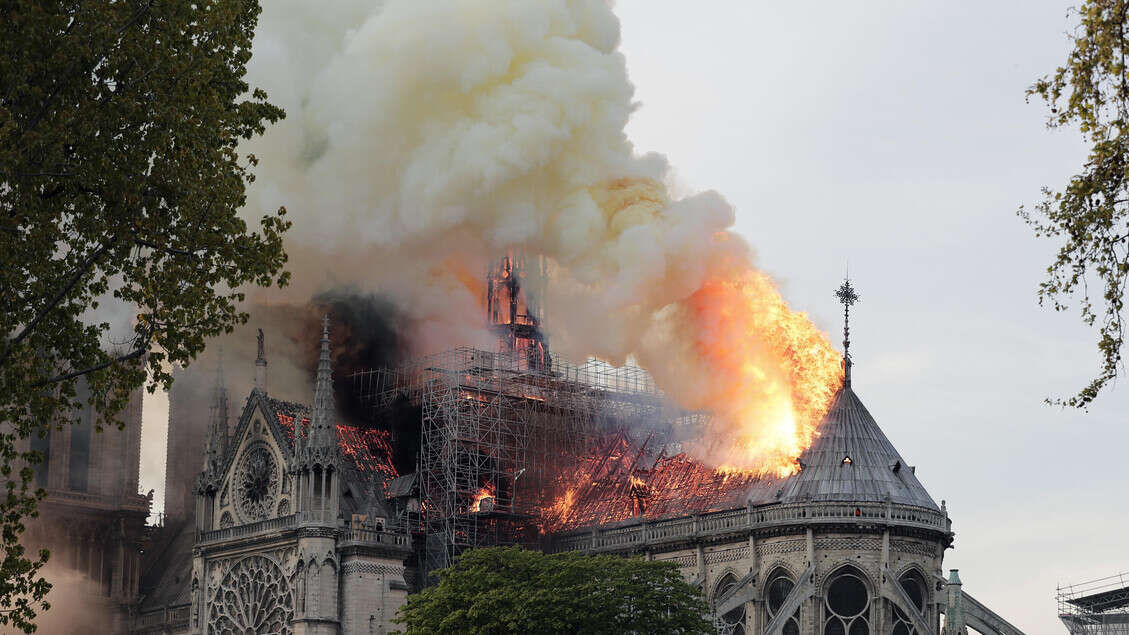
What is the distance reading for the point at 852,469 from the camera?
77750mm

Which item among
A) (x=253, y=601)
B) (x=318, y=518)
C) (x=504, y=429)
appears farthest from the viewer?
(x=504, y=429)

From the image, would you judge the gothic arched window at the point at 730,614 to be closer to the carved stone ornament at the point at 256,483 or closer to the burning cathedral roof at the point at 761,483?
the burning cathedral roof at the point at 761,483

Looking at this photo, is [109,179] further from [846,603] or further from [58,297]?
[846,603]

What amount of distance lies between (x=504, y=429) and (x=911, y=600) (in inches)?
950

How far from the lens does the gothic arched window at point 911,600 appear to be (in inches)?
2950

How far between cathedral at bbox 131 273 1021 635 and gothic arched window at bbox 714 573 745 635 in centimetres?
10

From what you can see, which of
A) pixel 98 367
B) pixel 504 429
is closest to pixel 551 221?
pixel 504 429

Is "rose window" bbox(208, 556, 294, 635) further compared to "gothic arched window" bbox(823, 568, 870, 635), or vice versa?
"rose window" bbox(208, 556, 294, 635)

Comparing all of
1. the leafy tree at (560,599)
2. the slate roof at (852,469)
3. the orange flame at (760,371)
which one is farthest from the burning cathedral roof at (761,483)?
the leafy tree at (560,599)

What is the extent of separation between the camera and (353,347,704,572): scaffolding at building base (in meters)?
86.3

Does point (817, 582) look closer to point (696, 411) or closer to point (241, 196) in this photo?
point (696, 411)

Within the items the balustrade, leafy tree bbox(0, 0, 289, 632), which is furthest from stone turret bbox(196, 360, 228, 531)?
leafy tree bbox(0, 0, 289, 632)

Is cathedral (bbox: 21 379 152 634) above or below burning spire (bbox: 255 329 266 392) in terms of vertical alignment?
below

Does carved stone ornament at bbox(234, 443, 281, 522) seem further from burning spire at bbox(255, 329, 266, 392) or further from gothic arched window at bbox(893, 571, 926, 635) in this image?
gothic arched window at bbox(893, 571, 926, 635)
